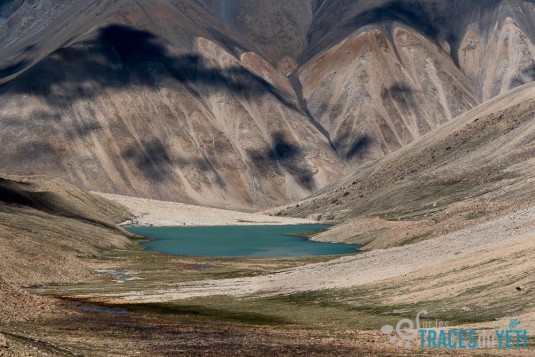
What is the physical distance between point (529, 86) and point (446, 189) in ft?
146

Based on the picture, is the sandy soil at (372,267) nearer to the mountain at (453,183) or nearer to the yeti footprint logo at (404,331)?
the yeti footprint logo at (404,331)

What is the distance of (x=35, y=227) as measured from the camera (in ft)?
373

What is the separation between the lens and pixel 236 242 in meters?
152

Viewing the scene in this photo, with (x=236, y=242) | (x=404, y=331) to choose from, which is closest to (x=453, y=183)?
(x=236, y=242)

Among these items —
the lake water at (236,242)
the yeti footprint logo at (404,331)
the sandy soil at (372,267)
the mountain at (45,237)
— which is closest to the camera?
the yeti footprint logo at (404,331)

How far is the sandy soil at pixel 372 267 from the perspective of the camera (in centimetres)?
6525

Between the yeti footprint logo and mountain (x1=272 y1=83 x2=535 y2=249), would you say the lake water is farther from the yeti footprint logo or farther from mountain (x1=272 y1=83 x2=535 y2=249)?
the yeti footprint logo

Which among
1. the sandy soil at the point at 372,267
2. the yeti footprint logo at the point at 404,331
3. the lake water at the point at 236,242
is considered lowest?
the yeti footprint logo at the point at 404,331

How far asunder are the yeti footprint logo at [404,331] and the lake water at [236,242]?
228ft

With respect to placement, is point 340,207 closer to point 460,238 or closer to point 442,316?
point 460,238

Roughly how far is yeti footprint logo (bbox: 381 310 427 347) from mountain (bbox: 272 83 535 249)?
54667 millimetres

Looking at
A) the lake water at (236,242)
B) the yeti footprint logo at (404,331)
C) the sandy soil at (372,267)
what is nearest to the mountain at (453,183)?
the lake water at (236,242)

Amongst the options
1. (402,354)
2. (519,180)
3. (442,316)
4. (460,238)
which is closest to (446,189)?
(519,180)

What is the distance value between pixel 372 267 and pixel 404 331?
1053 inches
